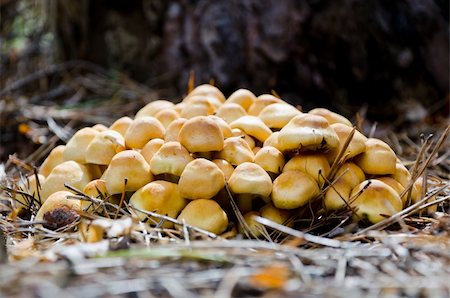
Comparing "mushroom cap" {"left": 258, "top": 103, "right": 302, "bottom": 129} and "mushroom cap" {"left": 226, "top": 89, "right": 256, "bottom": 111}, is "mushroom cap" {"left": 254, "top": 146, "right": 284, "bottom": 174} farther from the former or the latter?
"mushroom cap" {"left": 226, "top": 89, "right": 256, "bottom": 111}

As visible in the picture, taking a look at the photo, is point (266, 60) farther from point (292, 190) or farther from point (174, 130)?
point (292, 190)

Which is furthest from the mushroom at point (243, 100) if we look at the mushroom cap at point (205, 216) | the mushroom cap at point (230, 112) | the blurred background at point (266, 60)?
the blurred background at point (266, 60)

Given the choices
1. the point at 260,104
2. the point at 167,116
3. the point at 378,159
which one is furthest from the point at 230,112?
→ the point at 378,159

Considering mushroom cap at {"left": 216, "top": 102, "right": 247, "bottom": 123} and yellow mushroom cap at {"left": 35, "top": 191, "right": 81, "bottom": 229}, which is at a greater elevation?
mushroom cap at {"left": 216, "top": 102, "right": 247, "bottom": 123}

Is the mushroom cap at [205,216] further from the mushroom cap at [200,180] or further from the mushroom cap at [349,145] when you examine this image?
the mushroom cap at [349,145]

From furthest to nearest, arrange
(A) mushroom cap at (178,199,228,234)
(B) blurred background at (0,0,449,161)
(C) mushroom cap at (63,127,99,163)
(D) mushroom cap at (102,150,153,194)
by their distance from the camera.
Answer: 1. (B) blurred background at (0,0,449,161)
2. (C) mushroom cap at (63,127,99,163)
3. (D) mushroom cap at (102,150,153,194)
4. (A) mushroom cap at (178,199,228,234)

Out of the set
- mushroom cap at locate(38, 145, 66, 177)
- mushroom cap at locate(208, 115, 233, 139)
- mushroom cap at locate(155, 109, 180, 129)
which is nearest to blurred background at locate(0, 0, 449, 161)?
mushroom cap at locate(38, 145, 66, 177)
